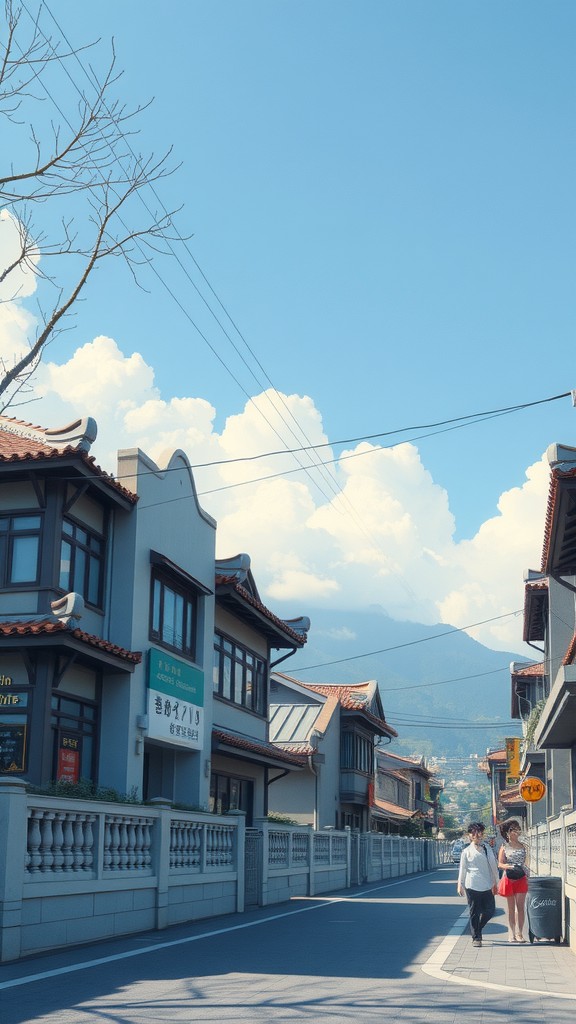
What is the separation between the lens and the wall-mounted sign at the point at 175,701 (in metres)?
20.5

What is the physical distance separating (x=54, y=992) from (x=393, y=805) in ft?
204

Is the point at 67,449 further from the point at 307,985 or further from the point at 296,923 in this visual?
the point at 307,985

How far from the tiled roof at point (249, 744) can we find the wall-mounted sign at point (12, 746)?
7.82 meters

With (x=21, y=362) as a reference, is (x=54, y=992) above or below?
below

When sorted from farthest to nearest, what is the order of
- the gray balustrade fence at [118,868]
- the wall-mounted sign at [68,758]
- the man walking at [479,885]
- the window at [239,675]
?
the window at [239,675]
the wall-mounted sign at [68,758]
the man walking at [479,885]
the gray balustrade fence at [118,868]

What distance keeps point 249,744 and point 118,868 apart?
12438 millimetres

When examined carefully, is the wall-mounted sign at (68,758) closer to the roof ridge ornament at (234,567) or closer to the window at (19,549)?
the window at (19,549)

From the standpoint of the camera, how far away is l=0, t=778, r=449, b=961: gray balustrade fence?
446 inches

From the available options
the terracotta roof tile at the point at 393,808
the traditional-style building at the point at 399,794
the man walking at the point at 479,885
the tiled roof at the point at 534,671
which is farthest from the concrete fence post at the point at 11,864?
the terracotta roof tile at the point at 393,808

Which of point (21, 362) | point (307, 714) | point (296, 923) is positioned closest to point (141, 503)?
point (296, 923)

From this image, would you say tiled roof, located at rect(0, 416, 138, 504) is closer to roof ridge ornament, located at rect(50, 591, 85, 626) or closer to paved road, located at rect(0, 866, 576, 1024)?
roof ridge ornament, located at rect(50, 591, 85, 626)

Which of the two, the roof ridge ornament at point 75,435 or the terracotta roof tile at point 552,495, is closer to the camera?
the terracotta roof tile at point 552,495

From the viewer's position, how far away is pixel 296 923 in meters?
17.2

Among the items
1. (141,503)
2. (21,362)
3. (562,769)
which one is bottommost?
(562,769)
